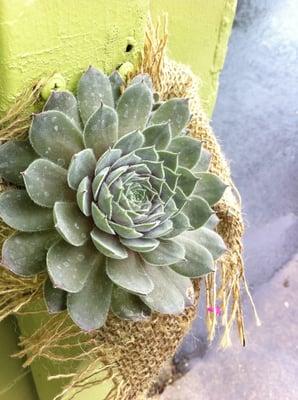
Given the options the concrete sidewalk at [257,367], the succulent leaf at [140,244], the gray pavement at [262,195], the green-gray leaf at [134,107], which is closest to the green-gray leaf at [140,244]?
the succulent leaf at [140,244]

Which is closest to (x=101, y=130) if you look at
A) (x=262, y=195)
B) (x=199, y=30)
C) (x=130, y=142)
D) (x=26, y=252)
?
(x=130, y=142)

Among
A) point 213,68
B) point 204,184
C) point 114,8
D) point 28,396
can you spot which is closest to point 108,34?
point 114,8

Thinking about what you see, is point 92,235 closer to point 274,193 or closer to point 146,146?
point 146,146

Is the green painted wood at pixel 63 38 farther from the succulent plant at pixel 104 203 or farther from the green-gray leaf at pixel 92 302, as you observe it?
the green-gray leaf at pixel 92 302

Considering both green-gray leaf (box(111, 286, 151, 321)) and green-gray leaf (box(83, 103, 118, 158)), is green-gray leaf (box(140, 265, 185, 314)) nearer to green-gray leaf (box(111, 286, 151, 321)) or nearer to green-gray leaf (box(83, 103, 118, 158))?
green-gray leaf (box(111, 286, 151, 321))

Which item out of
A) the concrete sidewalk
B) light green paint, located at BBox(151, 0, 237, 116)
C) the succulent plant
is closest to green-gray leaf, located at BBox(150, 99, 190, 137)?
the succulent plant

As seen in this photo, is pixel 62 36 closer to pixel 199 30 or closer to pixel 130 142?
pixel 130 142
